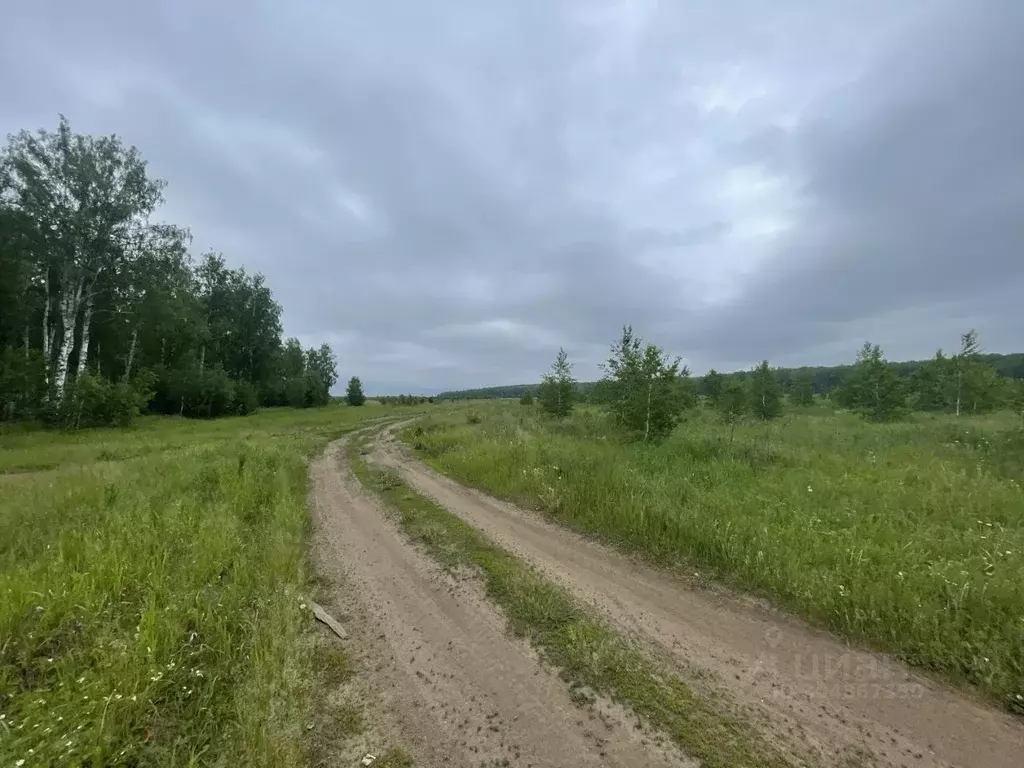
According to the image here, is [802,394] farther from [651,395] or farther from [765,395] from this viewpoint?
[651,395]

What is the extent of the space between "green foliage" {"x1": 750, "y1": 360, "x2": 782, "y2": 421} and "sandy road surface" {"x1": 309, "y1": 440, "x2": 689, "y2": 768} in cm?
3389

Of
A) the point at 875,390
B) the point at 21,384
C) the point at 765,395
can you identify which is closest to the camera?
the point at 21,384

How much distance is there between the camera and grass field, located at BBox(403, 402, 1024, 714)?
4.21 metres

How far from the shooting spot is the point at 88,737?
290cm

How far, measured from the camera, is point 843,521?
6695 millimetres

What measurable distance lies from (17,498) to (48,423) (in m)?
19.8

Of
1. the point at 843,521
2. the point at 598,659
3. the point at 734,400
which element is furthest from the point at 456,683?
the point at 734,400

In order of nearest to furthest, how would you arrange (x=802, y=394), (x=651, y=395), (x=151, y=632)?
(x=151, y=632), (x=651, y=395), (x=802, y=394)

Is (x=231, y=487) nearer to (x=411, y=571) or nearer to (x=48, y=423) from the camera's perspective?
(x=411, y=571)

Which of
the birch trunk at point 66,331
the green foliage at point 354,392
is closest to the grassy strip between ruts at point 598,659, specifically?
the birch trunk at point 66,331

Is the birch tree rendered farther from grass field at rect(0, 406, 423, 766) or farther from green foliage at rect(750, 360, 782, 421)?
green foliage at rect(750, 360, 782, 421)

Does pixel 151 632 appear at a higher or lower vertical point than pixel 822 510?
lower

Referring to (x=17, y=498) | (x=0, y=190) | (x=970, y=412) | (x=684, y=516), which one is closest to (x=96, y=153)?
(x=0, y=190)

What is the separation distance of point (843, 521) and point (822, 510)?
376mm
